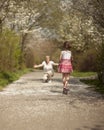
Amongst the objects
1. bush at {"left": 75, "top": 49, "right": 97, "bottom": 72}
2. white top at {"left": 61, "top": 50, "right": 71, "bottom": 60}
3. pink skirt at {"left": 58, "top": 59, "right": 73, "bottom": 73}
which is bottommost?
Result: bush at {"left": 75, "top": 49, "right": 97, "bottom": 72}

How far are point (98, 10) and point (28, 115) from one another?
7808 millimetres

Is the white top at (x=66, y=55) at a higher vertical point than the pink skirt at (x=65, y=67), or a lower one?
higher

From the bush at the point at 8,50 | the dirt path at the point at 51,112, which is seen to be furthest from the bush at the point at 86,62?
the dirt path at the point at 51,112

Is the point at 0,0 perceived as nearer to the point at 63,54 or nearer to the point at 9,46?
the point at 63,54

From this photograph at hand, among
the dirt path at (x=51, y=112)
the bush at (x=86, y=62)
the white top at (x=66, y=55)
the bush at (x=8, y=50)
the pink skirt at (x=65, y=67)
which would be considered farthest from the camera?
the bush at (x=86, y=62)

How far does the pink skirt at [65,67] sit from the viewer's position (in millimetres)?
17467

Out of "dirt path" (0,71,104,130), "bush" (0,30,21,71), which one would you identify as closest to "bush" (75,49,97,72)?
"bush" (0,30,21,71)

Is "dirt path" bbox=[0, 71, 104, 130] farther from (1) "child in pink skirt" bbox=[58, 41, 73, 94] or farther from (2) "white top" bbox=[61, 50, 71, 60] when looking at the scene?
(2) "white top" bbox=[61, 50, 71, 60]

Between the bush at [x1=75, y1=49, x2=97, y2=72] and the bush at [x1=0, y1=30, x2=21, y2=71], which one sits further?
the bush at [x1=75, y1=49, x2=97, y2=72]

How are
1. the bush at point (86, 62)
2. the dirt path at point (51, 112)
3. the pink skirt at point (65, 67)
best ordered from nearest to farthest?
the dirt path at point (51, 112) → the pink skirt at point (65, 67) → the bush at point (86, 62)

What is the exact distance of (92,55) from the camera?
147 feet

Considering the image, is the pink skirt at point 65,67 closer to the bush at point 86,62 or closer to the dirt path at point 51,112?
the dirt path at point 51,112

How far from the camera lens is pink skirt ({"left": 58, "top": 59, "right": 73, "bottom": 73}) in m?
17.5

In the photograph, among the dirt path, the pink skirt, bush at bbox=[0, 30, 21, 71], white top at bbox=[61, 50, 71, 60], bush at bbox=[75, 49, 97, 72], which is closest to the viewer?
the dirt path
